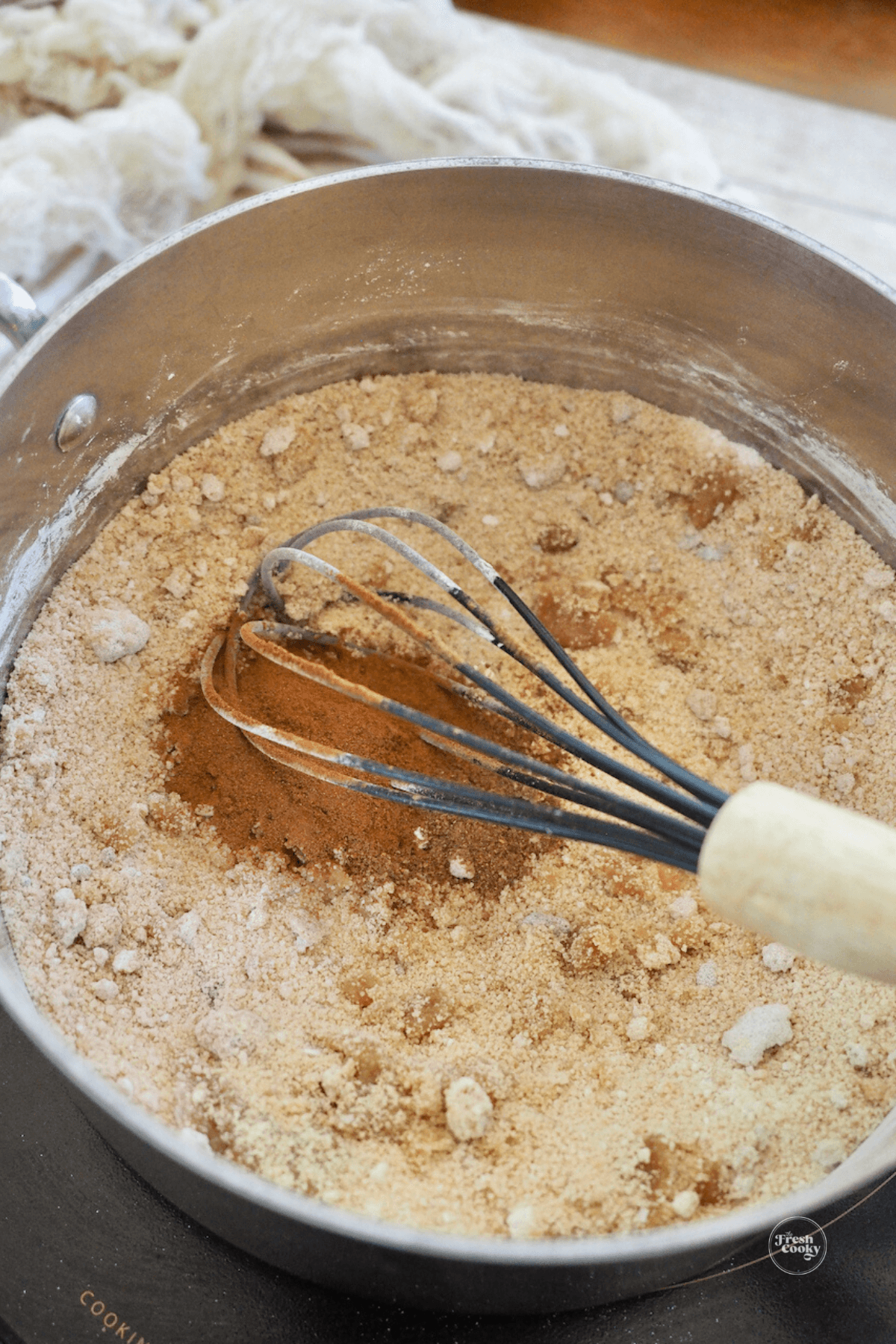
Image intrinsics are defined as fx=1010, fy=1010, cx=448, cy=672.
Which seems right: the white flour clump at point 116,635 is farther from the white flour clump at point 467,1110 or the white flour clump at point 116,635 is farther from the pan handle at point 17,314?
the white flour clump at point 467,1110

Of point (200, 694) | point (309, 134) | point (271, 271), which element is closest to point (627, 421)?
point (271, 271)

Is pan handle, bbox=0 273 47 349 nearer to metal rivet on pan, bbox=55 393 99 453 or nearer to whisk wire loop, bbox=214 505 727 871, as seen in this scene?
metal rivet on pan, bbox=55 393 99 453

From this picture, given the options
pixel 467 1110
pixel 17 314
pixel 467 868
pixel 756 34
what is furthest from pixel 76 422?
pixel 756 34

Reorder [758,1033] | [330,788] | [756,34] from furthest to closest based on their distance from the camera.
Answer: [756,34] < [330,788] < [758,1033]

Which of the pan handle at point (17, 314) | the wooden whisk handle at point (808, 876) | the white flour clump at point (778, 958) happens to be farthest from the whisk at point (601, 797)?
the pan handle at point (17, 314)

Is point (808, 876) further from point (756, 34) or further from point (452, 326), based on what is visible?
point (756, 34)
